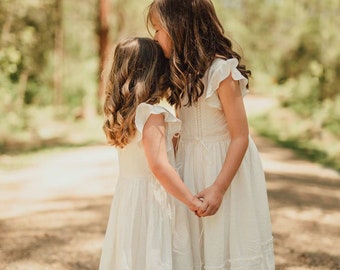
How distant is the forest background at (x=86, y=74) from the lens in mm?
12141

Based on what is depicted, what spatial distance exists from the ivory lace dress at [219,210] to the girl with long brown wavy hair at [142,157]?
11 cm

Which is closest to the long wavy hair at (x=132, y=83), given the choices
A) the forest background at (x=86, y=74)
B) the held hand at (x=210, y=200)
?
the held hand at (x=210, y=200)

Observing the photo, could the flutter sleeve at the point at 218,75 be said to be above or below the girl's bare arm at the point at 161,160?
above

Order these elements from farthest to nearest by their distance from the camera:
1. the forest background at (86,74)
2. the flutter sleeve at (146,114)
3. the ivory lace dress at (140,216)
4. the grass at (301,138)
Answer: the forest background at (86,74), the grass at (301,138), the ivory lace dress at (140,216), the flutter sleeve at (146,114)

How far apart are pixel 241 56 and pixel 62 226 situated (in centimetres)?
317

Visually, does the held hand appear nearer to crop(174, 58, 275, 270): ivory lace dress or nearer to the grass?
crop(174, 58, 275, 270): ivory lace dress

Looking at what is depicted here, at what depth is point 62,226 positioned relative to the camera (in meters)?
5.14

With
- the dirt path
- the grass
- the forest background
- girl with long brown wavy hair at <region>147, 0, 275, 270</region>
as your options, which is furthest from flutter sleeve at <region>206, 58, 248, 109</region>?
the grass

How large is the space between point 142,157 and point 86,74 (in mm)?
17936

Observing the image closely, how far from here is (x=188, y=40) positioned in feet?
7.77

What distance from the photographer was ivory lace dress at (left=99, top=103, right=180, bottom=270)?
7.87 feet

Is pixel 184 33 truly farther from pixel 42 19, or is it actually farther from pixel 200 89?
pixel 42 19

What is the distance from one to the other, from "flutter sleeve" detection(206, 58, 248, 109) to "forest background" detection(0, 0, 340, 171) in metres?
6.18

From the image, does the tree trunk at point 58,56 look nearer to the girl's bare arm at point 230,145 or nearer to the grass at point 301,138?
the grass at point 301,138
